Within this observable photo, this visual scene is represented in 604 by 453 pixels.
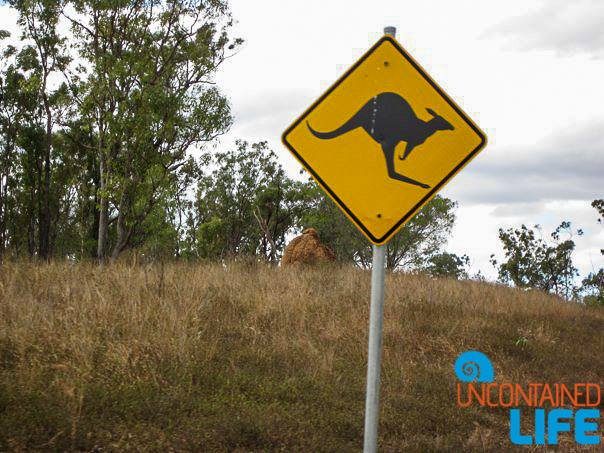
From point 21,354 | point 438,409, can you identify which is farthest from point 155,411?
point 438,409

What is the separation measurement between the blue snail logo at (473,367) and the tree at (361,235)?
3420cm

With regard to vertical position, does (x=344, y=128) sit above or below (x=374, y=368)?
above

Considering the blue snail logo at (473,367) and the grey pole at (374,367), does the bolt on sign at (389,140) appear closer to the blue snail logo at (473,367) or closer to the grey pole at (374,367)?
the grey pole at (374,367)

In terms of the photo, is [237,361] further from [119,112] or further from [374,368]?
[119,112]

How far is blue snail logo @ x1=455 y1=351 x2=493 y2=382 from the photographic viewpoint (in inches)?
340

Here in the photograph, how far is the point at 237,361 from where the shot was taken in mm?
7414

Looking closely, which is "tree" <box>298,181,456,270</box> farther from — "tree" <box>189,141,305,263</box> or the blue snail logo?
the blue snail logo

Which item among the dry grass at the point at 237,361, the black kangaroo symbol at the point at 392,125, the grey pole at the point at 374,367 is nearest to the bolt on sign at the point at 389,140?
the black kangaroo symbol at the point at 392,125

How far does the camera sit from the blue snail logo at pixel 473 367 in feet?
28.4

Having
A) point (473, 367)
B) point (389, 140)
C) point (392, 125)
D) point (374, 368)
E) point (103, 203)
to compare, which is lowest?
point (473, 367)

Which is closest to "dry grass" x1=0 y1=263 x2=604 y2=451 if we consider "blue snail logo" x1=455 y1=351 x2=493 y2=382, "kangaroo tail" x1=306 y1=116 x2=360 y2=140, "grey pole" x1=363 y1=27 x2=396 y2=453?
"blue snail logo" x1=455 y1=351 x2=493 y2=382

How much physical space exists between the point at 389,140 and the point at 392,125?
0.10 m

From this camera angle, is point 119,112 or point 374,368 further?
point 119,112

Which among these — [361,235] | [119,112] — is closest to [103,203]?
[119,112]
